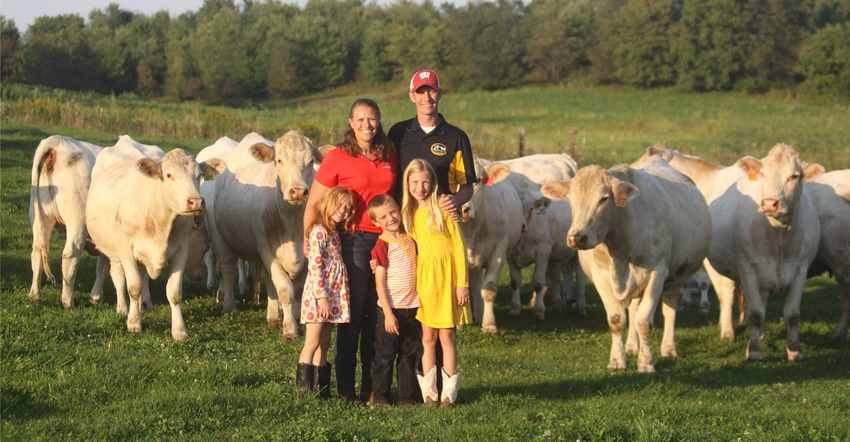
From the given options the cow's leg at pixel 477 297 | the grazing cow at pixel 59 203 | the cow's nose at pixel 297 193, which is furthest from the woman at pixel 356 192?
the cow's leg at pixel 477 297

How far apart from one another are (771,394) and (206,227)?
298 inches

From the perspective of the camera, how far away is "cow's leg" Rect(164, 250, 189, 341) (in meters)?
9.95

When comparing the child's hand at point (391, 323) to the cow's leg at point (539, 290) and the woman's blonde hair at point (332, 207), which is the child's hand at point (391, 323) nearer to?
the woman's blonde hair at point (332, 207)

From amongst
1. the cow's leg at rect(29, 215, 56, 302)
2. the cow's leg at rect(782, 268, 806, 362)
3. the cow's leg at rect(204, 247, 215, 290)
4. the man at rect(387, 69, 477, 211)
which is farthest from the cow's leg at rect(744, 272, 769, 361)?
the cow's leg at rect(29, 215, 56, 302)

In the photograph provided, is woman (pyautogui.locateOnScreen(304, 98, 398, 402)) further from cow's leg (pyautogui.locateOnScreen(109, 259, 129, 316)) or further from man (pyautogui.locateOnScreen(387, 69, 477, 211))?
cow's leg (pyautogui.locateOnScreen(109, 259, 129, 316))

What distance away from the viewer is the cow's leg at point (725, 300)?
1255 centimetres

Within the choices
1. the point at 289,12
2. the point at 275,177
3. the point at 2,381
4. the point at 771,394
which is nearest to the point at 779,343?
the point at 771,394

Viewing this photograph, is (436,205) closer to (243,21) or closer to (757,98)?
(757,98)

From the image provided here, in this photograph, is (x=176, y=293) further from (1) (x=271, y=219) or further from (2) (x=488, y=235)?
(2) (x=488, y=235)

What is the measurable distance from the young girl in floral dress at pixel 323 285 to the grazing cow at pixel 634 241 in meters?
2.60

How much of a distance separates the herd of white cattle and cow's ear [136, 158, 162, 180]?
15 millimetres

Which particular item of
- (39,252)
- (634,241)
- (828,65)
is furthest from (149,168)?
(828,65)

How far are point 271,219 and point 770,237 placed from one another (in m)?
5.82

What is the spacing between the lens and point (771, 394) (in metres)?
8.73
